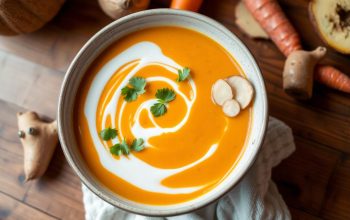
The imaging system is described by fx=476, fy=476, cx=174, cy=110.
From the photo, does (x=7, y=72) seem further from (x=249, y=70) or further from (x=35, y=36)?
(x=249, y=70)

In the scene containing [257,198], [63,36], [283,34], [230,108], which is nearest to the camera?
[230,108]

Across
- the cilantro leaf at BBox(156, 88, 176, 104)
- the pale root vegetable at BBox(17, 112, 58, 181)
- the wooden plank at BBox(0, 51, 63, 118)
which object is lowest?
the pale root vegetable at BBox(17, 112, 58, 181)

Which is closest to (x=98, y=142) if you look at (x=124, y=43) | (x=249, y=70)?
(x=124, y=43)

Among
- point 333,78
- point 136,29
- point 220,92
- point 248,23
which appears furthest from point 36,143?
point 333,78

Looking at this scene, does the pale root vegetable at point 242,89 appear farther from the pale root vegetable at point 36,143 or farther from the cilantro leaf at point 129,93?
the pale root vegetable at point 36,143

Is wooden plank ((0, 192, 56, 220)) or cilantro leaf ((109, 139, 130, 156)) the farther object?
wooden plank ((0, 192, 56, 220))

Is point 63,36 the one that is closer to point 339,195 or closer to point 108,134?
point 108,134

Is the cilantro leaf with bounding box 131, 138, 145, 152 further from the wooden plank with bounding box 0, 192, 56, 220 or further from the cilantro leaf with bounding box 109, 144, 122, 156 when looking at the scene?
the wooden plank with bounding box 0, 192, 56, 220

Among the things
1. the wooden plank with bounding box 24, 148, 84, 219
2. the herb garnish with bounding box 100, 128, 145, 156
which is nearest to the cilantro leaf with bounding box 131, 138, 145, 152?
the herb garnish with bounding box 100, 128, 145, 156
